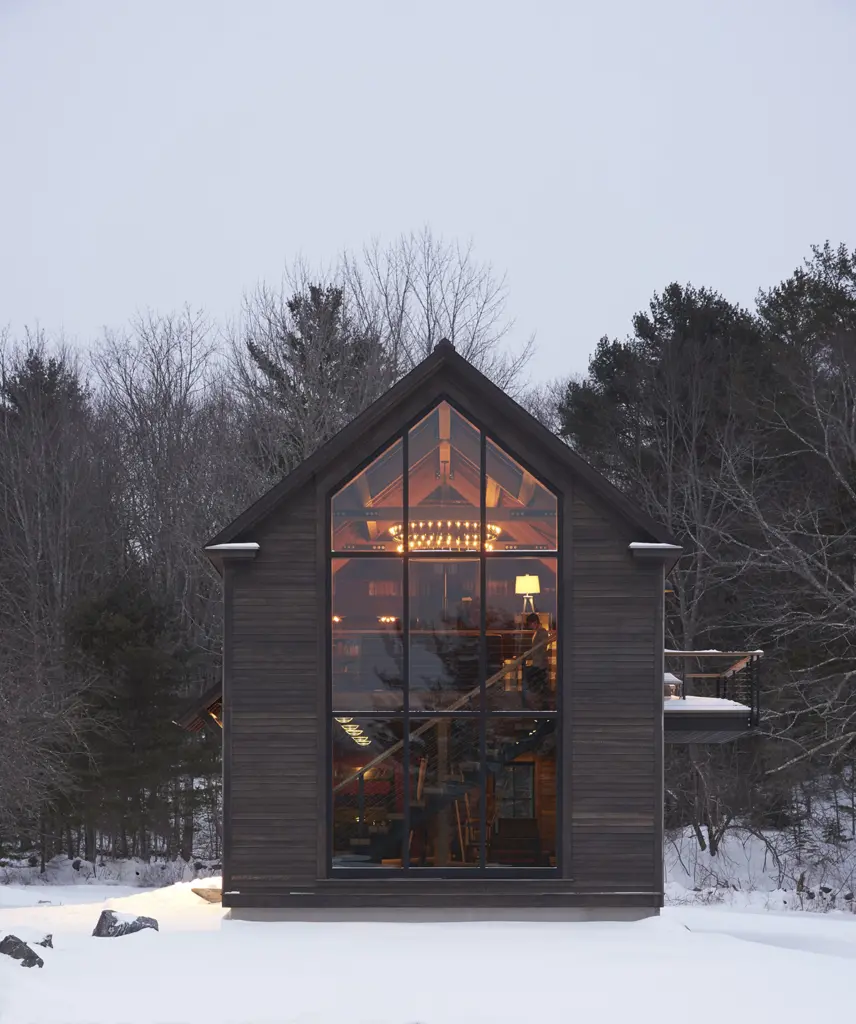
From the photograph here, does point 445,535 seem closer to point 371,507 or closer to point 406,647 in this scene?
point 371,507

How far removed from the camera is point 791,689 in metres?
27.0

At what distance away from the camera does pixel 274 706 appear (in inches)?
618

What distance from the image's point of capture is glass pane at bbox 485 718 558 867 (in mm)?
15430

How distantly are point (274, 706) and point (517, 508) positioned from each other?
11.4ft

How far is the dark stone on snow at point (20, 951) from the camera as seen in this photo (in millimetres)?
12484

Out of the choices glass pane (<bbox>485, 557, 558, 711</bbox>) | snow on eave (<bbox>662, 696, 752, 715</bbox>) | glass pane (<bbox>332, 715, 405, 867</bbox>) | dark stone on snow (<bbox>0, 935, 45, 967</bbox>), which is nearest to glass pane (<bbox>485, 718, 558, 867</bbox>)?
glass pane (<bbox>485, 557, 558, 711</bbox>)

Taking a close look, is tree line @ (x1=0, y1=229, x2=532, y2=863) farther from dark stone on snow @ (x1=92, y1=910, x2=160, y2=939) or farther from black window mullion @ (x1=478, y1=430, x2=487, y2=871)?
black window mullion @ (x1=478, y1=430, x2=487, y2=871)

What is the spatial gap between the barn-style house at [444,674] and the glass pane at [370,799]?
0.6 inches

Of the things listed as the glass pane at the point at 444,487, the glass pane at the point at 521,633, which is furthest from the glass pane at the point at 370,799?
the glass pane at the point at 444,487

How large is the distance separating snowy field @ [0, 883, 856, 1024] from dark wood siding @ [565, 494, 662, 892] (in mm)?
751

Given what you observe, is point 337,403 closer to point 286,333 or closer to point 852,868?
point 286,333

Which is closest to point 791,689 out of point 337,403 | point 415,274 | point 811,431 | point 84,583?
point 811,431

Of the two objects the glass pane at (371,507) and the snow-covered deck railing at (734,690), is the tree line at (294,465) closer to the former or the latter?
the snow-covered deck railing at (734,690)

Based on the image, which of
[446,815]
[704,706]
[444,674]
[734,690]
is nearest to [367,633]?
[444,674]
